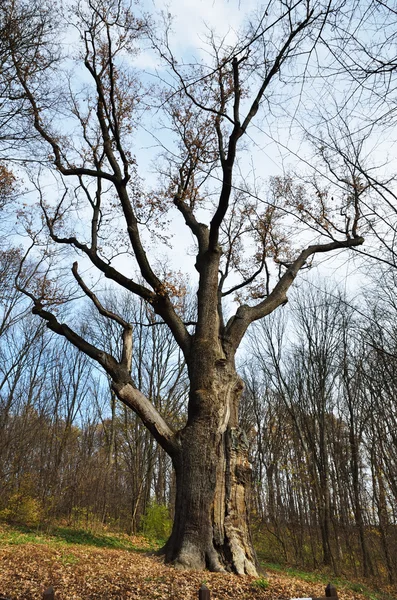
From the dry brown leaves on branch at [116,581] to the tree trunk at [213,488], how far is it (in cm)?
40

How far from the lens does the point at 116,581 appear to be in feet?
16.7

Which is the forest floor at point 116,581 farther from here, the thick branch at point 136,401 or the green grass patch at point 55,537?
the green grass patch at point 55,537

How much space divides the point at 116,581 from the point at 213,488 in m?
2.16

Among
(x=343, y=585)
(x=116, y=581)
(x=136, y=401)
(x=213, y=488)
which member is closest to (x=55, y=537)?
(x=136, y=401)

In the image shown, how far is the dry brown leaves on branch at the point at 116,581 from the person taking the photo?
4.78m

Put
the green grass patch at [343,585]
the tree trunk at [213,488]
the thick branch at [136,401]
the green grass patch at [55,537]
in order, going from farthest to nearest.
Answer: the green grass patch at [55,537] → the green grass patch at [343,585] → the thick branch at [136,401] → the tree trunk at [213,488]

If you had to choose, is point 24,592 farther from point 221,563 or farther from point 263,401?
point 263,401

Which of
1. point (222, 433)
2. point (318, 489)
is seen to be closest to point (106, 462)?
point (318, 489)

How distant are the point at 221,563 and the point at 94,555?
7.29 ft

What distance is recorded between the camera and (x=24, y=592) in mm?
4656

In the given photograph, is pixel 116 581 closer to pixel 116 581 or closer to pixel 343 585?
pixel 116 581

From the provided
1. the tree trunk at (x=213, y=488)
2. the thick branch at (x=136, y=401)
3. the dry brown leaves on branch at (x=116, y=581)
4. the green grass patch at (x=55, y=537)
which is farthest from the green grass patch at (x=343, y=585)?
the thick branch at (x=136, y=401)

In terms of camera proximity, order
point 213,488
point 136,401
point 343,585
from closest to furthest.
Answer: point 213,488 → point 136,401 → point 343,585

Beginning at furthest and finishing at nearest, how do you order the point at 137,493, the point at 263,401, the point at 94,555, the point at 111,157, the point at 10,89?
1. the point at 263,401
2. the point at 137,493
3. the point at 111,157
4. the point at 94,555
5. the point at 10,89
